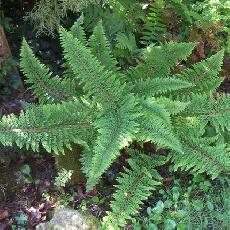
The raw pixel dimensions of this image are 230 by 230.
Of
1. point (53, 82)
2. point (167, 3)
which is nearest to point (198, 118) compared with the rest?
point (53, 82)

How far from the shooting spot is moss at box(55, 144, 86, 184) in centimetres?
404

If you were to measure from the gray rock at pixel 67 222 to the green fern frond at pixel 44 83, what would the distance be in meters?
1.05

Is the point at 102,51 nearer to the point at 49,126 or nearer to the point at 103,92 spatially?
the point at 103,92

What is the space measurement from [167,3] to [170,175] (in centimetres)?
215

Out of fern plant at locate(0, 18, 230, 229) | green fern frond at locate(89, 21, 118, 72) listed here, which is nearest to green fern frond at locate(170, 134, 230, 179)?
fern plant at locate(0, 18, 230, 229)

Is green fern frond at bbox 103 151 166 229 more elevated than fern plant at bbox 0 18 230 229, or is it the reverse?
fern plant at bbox 0 18 230 229

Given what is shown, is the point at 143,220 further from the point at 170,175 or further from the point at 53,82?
the point at 53,82

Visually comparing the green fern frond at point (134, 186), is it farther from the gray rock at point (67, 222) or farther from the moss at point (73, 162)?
the moss at point (73, 162)

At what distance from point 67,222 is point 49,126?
857mm

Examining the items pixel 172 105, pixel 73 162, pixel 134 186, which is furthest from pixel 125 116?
pixel 73 162

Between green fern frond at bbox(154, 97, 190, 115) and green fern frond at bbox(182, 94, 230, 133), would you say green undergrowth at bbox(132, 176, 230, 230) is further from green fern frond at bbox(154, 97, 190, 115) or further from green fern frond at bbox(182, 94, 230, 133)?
green fern frond at bbox(154, 97, 190, 115)

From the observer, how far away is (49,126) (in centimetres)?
360

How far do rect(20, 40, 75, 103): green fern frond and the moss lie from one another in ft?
1.63

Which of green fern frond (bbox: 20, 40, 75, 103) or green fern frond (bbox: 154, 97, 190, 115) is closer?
green fern frond (bbox: 154, 97, 190, 115)
